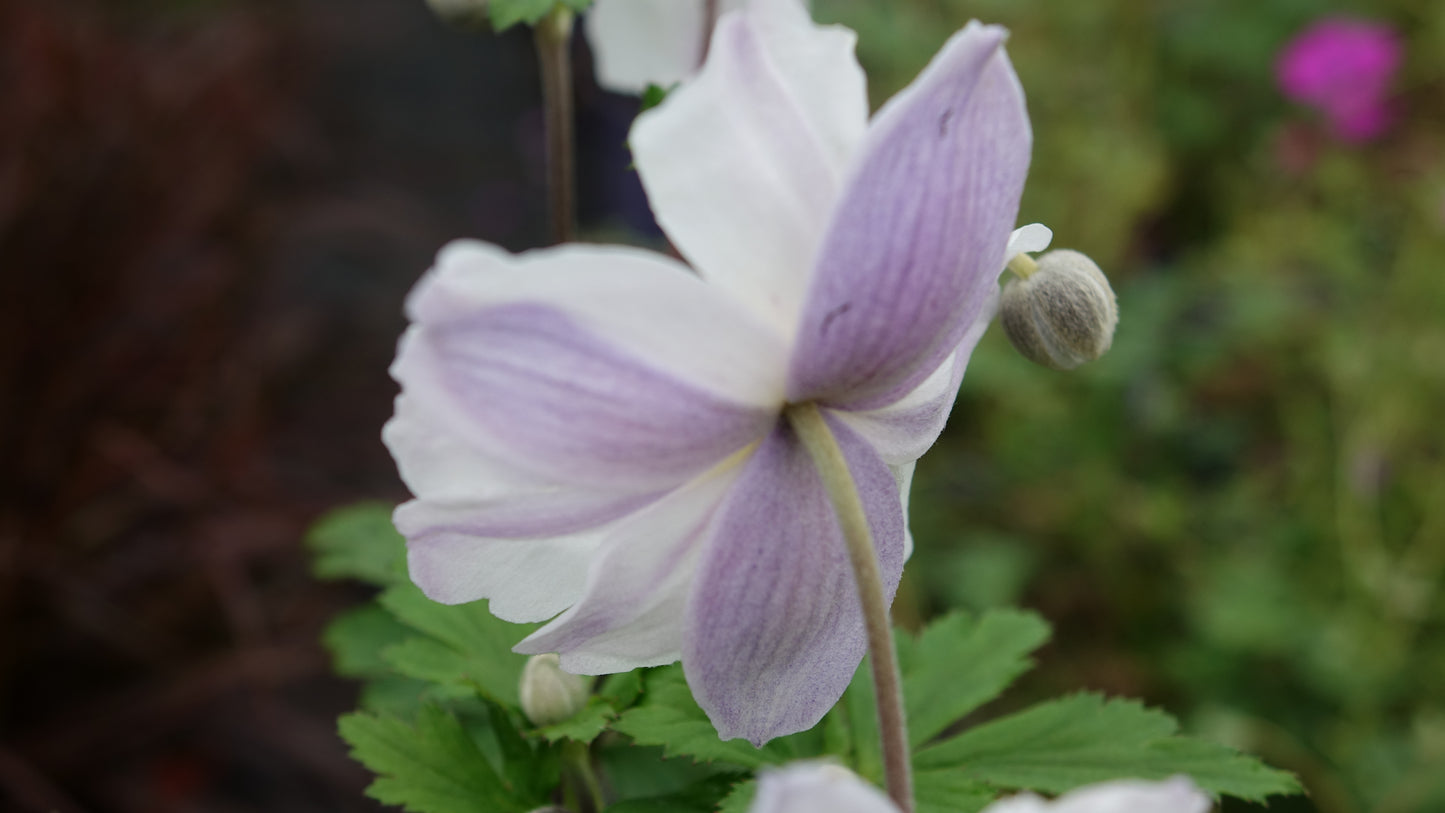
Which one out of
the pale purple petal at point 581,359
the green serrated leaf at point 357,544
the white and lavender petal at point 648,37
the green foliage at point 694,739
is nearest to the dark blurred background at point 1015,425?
the green serrated leaf at point 357,544

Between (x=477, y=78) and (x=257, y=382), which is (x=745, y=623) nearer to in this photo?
(x=257, y=382)

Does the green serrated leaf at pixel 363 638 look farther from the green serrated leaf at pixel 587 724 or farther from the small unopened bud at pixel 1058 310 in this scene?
the small unopened bud at pixel 1058 310

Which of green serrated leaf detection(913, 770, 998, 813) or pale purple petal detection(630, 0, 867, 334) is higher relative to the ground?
pale purple petal detection(630, 0, 867, 334)

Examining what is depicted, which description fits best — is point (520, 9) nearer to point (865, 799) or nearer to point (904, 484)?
point (904, 484)

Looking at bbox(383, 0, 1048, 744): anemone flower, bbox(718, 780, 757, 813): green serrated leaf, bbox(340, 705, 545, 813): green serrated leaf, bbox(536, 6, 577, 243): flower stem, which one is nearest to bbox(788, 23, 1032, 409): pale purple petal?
bbox(383, 0, 1048, 744): anemone flower

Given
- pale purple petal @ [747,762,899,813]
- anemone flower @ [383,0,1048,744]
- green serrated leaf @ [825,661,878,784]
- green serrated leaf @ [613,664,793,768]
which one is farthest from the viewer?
green serrated leaf @ [825,661,878,784]

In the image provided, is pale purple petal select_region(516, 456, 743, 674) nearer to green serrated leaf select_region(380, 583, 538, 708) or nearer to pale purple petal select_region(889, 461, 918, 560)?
pale purple petal select_region(889, 461, 918, 560)
